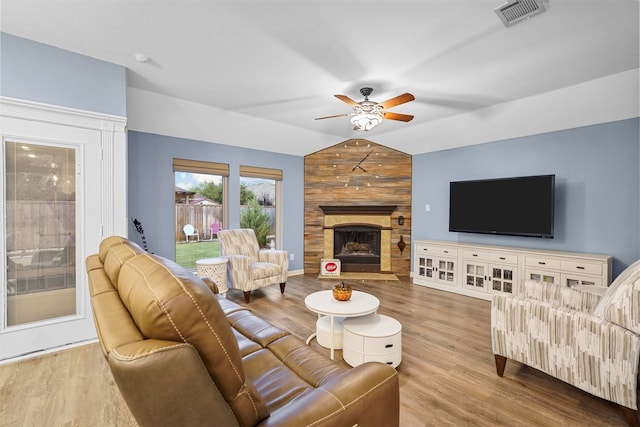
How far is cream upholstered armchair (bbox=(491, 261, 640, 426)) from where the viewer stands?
1666mm

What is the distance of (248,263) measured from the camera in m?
4.02

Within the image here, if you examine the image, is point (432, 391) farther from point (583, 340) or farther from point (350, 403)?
point (350, 403)

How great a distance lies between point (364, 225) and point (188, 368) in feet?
16.8

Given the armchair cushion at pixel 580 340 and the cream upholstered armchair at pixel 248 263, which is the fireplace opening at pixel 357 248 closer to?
the cream upholstered armchair at pixel 248 263

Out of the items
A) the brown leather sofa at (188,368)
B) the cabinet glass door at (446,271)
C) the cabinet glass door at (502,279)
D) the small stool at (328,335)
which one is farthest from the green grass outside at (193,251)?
the cabinet glass door at (502,279)

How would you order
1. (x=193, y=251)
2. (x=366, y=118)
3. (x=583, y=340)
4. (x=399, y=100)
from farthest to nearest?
1. (x=193, y=251)
2. (x=366, y=118)
3. (x=399, y=100)
4. (x=583, y=340)

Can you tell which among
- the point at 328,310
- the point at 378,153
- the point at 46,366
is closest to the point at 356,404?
the point at 328,310

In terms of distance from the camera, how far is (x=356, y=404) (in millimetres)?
1062

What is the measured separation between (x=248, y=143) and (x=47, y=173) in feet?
9.02

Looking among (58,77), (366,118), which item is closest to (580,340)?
(366,118)

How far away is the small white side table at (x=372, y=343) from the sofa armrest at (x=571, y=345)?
74 centimetres

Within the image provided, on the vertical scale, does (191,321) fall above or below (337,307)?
above

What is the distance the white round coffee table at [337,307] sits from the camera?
2.41m

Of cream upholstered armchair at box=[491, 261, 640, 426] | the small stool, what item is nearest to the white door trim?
the small stool
